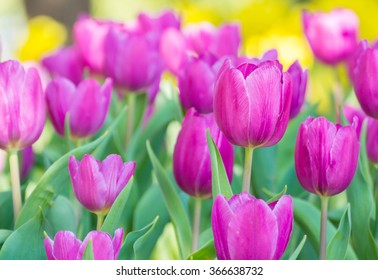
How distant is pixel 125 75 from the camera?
1.12 m

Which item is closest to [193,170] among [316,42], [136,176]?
[136,176]

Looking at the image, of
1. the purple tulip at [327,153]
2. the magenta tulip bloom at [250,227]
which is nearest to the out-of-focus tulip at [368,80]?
the purple tulip at [327,153]

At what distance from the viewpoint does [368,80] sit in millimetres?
871

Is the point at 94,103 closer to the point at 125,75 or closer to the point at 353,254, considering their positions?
the point at 125,75

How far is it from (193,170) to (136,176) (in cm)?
24

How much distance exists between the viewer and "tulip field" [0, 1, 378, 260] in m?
0.71

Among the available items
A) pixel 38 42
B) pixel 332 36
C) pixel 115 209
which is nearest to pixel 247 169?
pixel 115 209

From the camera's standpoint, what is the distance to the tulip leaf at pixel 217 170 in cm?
76

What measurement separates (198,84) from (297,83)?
0.13 metres

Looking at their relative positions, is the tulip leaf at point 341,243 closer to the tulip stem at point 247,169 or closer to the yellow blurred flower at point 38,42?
the tulip stem at point 247,169

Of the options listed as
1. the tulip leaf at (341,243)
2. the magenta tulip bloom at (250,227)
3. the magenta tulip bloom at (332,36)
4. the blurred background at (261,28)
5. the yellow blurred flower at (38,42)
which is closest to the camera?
the magenta tulip bloom at (250,227)

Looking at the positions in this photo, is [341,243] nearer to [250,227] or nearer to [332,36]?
[250,227]

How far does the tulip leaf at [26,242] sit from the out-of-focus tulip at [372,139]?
42cm
